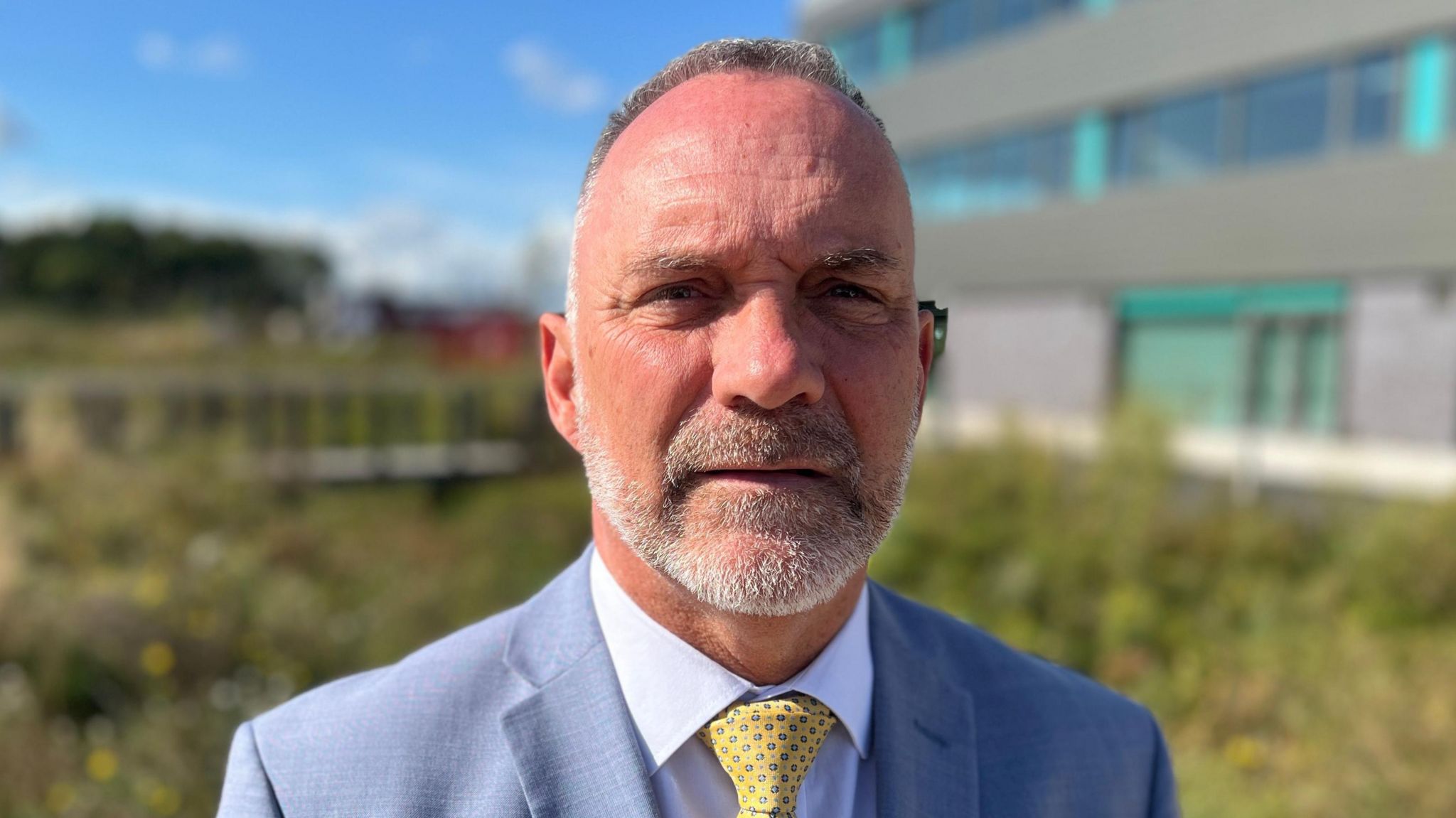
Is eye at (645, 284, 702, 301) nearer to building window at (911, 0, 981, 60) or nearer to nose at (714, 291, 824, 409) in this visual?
nose at (714, 291, 824, 409)

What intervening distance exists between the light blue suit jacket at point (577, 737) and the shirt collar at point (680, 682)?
0.09ft

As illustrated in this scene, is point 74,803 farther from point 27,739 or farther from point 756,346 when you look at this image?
point 756,346

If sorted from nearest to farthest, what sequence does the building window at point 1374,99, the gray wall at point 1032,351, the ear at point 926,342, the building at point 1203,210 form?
the ear at point 926,342 → the building at point 1203,210 → the building window at point 1374,99 → the gray wall at point 1032,351

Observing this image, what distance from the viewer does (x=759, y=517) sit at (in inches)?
56.6

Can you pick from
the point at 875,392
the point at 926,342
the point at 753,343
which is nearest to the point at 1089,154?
the point at 926,342

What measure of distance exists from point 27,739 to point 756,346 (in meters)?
4.39

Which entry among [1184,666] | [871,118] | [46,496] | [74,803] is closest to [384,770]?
[871,118]

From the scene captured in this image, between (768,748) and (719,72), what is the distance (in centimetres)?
97

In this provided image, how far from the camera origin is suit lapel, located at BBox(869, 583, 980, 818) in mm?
1600

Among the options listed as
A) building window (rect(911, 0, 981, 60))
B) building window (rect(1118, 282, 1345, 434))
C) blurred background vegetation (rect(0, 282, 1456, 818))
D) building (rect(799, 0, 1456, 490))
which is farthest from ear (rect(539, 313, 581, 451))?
building window (rect(911, 0, 981, 60))

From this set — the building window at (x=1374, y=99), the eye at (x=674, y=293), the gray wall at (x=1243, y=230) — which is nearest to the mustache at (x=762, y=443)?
the eye at (x=674, y=293)

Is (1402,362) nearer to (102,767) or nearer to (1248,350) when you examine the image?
(1248,350)

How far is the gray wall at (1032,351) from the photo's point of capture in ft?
72.8

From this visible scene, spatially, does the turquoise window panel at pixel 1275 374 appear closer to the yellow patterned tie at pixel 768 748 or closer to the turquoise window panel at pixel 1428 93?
the turquoise window panel at pixel 1428 93
